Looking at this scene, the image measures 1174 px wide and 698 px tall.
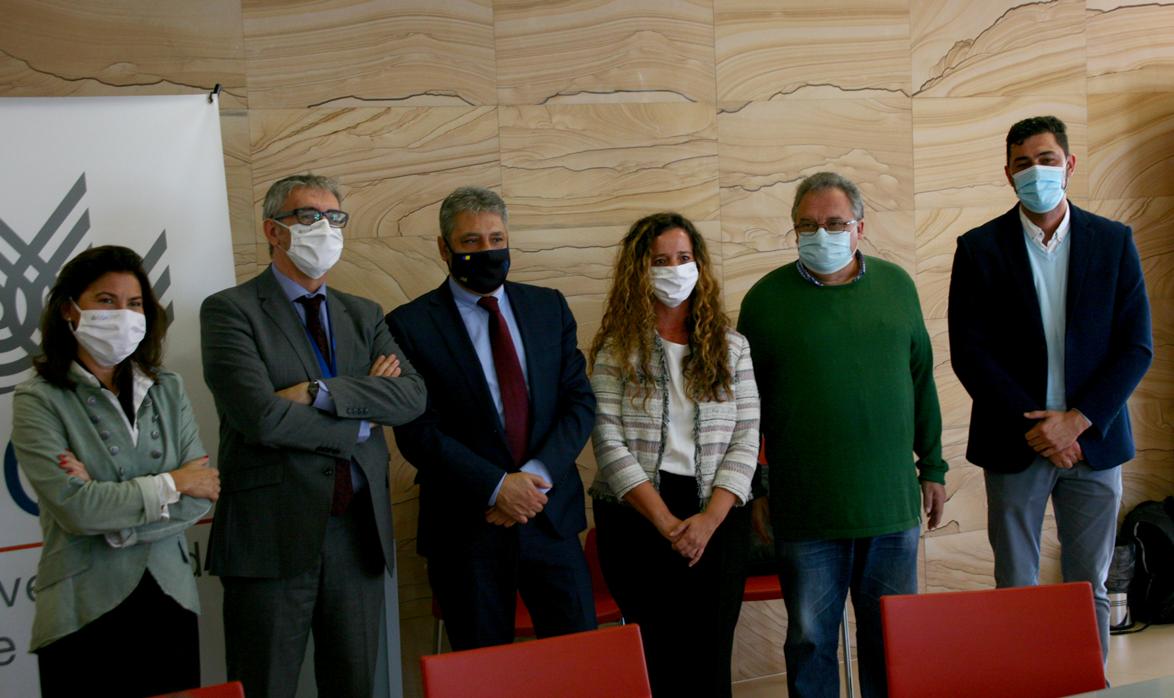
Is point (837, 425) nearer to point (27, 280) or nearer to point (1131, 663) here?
point (1131, 663)

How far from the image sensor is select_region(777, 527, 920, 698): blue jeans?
9.71 feet

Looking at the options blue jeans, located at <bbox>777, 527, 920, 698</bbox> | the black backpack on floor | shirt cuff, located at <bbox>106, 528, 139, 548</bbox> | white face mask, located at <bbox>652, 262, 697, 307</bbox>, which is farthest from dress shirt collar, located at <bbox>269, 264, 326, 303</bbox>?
the black backpack on floor

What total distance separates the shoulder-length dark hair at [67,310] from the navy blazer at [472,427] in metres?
0.67

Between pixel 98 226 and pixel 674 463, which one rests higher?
pixel 98 226

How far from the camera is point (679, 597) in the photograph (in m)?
2.84

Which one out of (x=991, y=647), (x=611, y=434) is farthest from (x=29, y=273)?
(x=991, y=647)

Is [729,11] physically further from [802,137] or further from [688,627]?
[688,627]

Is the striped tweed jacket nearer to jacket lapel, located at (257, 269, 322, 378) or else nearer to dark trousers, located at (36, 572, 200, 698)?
jacket lapel, located at (257, 269, 322, 378)

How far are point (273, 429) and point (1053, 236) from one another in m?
2.37

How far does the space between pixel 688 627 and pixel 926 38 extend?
2.87 m

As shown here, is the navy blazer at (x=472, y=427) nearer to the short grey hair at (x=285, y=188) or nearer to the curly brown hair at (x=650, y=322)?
the curly brown hair at (x=650, y=322)

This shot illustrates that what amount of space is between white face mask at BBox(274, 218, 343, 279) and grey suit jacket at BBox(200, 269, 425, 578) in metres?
0.12

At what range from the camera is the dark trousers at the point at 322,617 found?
107 inches

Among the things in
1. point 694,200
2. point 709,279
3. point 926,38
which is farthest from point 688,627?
point 926,38
